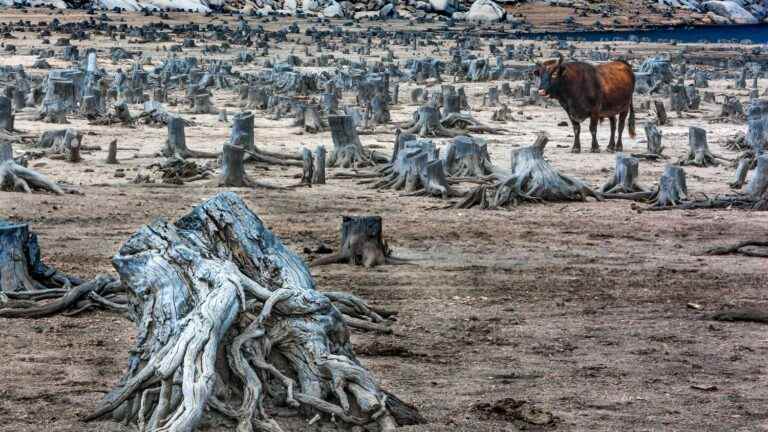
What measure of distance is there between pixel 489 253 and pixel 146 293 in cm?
601

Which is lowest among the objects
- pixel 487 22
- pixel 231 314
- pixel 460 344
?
pixel 487 22

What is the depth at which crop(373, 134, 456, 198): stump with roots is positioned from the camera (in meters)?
16.4

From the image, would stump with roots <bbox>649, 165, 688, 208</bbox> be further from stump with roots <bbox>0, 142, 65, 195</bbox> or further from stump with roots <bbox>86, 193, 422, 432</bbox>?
stump with roots <bbox>86, 193, 422, 432</bbox>

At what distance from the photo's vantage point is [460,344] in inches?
350

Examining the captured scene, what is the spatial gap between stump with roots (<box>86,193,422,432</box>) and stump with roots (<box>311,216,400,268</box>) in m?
4.21

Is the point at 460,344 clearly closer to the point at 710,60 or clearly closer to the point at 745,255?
the point at 745,255

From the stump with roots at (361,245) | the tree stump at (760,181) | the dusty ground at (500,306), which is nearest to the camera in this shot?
the dusty ground at (500,306)

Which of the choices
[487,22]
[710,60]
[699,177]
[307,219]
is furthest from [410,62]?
[487,22]

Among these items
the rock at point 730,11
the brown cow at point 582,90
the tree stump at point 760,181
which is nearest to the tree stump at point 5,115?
the brown cow at point 582,90

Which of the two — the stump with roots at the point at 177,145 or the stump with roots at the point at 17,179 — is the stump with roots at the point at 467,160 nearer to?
the stump with roots at the point at 177,145

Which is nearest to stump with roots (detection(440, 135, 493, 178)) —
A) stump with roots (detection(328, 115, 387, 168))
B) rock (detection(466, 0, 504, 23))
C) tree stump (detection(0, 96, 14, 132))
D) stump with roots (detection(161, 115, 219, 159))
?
stump with roots (detection(328, 115, 387, 168))

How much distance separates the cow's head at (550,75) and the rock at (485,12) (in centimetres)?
6385

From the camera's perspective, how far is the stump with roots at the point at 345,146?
1891 centimetres

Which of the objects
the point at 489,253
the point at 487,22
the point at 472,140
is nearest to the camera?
the point at 489,253
